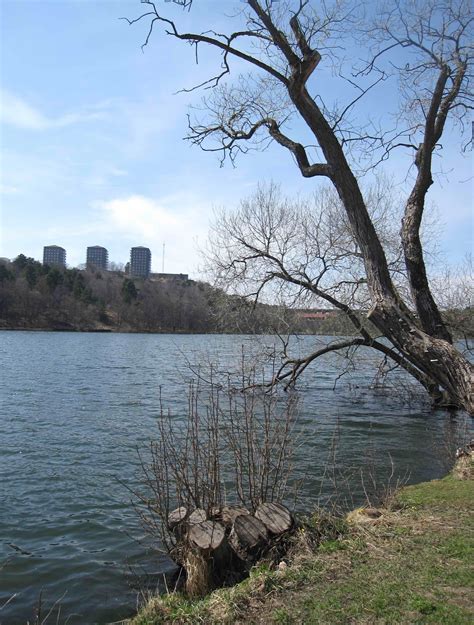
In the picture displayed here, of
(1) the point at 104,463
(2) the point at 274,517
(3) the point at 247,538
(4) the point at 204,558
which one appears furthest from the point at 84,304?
(4) the point at 204,558

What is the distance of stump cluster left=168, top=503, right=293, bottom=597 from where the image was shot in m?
5.64

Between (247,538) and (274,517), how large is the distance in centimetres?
43

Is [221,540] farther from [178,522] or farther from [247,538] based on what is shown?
[178,522]

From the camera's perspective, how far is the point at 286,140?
10.9 meters

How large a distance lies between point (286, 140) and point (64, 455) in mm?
7893

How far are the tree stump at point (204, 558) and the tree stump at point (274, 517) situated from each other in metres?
0.53

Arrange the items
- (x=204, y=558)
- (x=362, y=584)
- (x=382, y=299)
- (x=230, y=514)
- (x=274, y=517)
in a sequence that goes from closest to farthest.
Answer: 1. (x=362, y=584)
2. (x=204, y=558)
3. (x=274, y=517)
4. (x=230, y=514)
5. (x=382, y=299)

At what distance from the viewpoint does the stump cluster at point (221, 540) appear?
5.64m

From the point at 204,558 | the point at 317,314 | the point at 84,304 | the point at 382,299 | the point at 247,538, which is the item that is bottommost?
the point at 204,558

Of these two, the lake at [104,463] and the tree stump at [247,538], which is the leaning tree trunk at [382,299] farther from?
the tree stump at [247,538]

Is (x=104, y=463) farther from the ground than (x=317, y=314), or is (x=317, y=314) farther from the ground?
(x=317, y=314)

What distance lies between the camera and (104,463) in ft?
35.6

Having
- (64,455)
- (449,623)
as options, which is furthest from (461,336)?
(449,623)

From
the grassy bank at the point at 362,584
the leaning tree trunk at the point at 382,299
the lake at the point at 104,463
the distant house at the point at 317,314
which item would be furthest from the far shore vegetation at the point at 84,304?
the grassy bank at the point at 362,584
